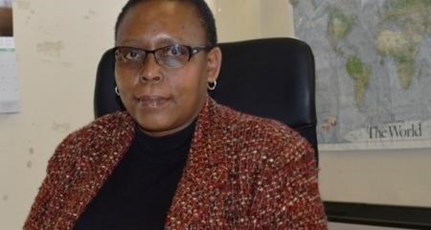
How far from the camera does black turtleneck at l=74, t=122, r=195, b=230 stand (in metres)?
1.02

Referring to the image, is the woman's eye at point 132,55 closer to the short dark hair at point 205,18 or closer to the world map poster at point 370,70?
the short dark hair at point 205,18

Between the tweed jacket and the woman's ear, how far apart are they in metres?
0.05

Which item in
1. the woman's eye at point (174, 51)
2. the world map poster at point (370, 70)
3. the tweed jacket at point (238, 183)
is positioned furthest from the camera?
the world map poster at point (370, 70)

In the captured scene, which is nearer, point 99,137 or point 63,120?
point 99,137

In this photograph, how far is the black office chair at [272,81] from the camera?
44.1 inches

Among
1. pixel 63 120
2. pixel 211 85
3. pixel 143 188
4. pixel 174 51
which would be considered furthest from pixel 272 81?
pixel 63 120

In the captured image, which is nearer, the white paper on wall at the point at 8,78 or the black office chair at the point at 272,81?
the black office chair at the point at 272,81

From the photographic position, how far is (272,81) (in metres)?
1.14

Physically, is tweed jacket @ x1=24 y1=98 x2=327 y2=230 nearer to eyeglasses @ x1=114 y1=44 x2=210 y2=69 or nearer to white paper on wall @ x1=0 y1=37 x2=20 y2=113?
eyeglasses @ x1=114 y1=44 x2=210 y2=69

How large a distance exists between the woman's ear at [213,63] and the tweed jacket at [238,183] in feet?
0.17

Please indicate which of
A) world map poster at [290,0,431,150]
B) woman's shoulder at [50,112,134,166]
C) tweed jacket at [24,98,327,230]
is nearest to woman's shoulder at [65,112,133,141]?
woman's shoulder at [50,112,134,166]

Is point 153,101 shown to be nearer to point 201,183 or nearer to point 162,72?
point 162,72

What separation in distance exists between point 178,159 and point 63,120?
76 centimetres

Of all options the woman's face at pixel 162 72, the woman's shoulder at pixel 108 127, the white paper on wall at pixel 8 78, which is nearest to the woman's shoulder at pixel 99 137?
the woman's shoulder at pixel 108 127
